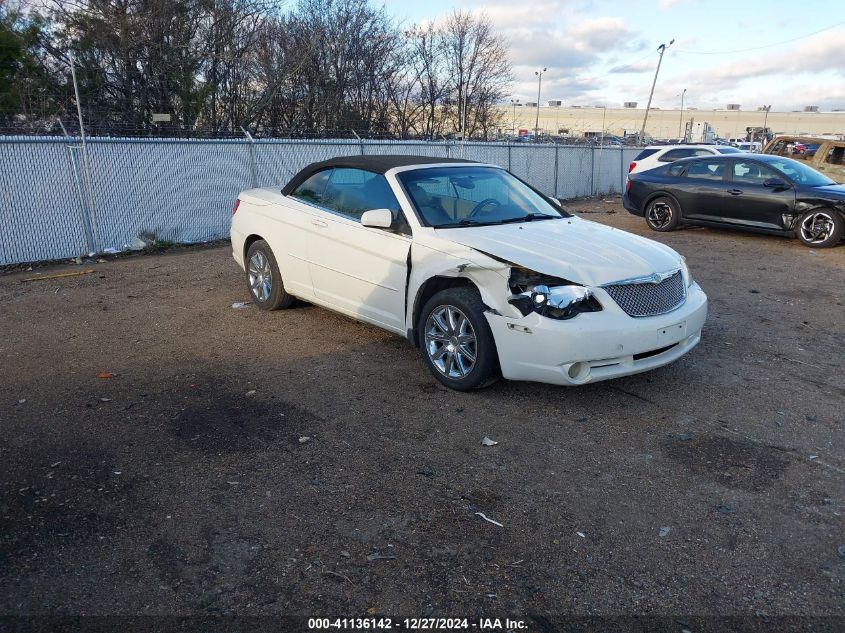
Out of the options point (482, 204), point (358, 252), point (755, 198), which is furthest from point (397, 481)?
point (755, 198)

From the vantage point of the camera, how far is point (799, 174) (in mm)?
11484

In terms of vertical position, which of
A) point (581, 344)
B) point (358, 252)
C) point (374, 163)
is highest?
point (374, 163)

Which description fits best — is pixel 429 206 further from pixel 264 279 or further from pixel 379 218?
pixel 264 279

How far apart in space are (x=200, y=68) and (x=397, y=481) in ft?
56.8

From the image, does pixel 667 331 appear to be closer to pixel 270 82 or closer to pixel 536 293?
pixel 536 293

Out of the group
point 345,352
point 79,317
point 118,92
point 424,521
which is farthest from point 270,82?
point 424,521

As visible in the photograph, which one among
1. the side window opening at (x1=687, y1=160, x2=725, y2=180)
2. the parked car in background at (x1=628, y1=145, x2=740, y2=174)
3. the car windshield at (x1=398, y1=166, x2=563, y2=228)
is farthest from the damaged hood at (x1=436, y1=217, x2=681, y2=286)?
the parked car in background at (x1=628, y1=145, x2=740, y2=174)

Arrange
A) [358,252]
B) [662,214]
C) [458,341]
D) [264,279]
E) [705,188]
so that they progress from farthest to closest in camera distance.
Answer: [662,214] < [705,188] < [264,279] < [358,252] < [458,341]

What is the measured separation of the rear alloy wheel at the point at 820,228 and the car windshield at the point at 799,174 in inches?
20.7

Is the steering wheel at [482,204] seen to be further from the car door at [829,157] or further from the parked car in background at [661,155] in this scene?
the car door at [829,157]

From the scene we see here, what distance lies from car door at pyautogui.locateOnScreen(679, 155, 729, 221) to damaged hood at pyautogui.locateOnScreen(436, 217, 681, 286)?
297 inches

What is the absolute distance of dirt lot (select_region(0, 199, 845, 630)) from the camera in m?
2.85

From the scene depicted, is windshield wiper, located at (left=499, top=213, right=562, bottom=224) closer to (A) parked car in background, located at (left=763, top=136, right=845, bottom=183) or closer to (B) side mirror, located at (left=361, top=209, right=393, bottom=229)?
(B) side mirror, located at (left=361, top=209, right=393, bottom=229)

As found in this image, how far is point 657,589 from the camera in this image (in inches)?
112
